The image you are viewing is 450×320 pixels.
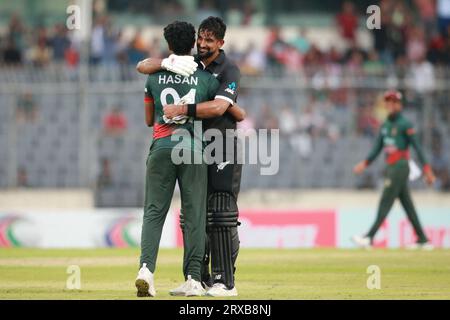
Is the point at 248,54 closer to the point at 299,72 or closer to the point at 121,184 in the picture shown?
the point at 299,72

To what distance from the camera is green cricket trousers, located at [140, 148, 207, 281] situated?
384 inches

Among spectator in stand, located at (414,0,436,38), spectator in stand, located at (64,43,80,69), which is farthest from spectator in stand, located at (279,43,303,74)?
spectator in stand, located at (64,43,80,69)

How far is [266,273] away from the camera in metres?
12.6

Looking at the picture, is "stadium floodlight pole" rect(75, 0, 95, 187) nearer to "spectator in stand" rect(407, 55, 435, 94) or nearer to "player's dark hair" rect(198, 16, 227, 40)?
"spectator in stand" rect(407, 55, 435, 94)

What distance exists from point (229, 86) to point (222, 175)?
849 millimetres

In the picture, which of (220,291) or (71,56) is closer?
Result: (220,291)

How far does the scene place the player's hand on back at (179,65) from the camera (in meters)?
9.59

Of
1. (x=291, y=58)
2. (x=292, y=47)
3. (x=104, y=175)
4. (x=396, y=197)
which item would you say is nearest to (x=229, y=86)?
(x=396, y=197)

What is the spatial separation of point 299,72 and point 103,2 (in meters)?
6.40

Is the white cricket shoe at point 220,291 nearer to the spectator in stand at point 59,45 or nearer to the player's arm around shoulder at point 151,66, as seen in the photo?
the player's arm around shoulder at point 151,66

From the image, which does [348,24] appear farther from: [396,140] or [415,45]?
[396,140]

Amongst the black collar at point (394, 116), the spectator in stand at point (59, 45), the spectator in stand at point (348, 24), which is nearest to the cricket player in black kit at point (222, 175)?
the black collar at point (394, 116)

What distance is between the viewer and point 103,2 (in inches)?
1035
